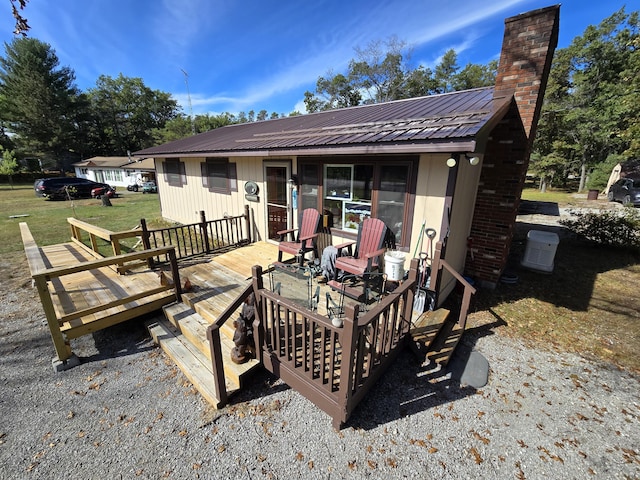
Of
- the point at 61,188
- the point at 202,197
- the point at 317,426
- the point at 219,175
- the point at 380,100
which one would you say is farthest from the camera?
the point at 380,100

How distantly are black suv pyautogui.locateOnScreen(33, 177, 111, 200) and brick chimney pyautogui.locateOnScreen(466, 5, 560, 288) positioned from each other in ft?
74.8

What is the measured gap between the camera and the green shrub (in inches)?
Result: 272


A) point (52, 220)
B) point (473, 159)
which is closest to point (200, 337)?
point (473, 159)

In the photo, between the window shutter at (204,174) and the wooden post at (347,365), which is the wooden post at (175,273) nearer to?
the wooden post at (347,365)

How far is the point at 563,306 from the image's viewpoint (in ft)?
14.4

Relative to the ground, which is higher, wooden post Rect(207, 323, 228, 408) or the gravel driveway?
wooden post Rect(207, 323, 228, 408)

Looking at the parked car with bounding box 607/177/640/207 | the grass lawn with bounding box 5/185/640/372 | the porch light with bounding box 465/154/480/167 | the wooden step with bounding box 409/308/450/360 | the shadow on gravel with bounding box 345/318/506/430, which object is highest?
the porch light with bounding box 465/154/480/167

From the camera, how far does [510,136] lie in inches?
181

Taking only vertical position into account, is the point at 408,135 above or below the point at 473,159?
above

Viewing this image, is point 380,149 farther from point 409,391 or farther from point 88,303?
point 88,303

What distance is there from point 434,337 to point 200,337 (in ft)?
9.48

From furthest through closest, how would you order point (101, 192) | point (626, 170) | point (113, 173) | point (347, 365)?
point (113, 173) < point (101, 192) < point (626, 170) < point (347, 365)

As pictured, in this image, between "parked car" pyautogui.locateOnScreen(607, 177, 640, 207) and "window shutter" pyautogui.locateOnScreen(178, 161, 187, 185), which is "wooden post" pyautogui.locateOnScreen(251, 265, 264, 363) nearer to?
"window shutter" pyautogui.locateOnScreen(178, 161, 187, 185)

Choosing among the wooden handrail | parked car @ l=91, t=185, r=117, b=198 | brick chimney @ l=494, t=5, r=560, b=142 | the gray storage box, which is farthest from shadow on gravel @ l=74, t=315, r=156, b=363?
parked car @ l=91, t=185, r=117, b=198
